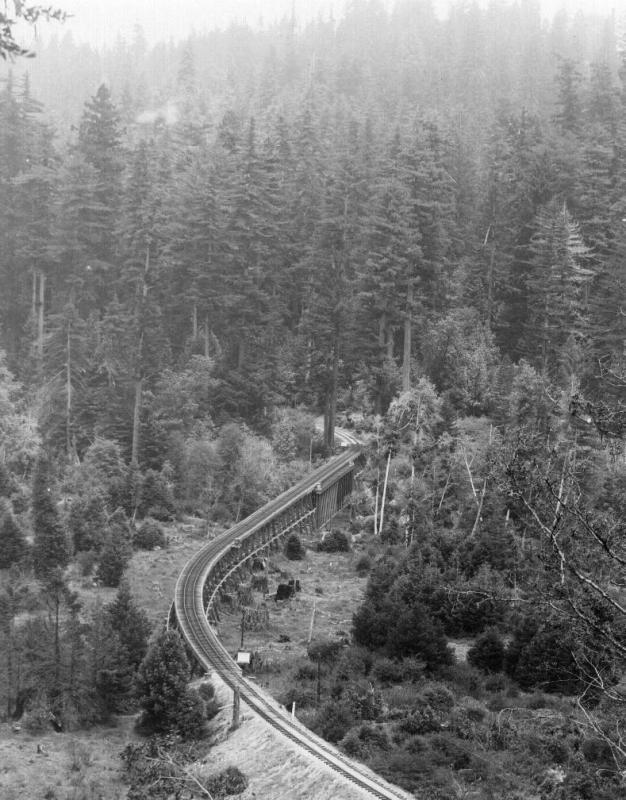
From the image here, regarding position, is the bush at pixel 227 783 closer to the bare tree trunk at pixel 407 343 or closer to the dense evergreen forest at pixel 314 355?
the dense evergreen forest at pixel 314 355

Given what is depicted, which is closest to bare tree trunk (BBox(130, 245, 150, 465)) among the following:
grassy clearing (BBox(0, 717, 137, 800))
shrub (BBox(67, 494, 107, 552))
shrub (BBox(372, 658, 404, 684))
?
shrub (BBox(67, 494, 107, 552))

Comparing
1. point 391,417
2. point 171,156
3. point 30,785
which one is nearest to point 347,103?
point 171,156

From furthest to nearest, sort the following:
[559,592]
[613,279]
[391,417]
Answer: [613,279] → [391,417] → [559,592]

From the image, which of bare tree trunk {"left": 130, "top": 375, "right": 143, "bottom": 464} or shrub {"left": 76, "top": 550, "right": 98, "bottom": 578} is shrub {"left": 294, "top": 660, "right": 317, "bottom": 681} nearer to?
shrub {"left": 76, "top": 550, "right": 98, "bottom": 578}

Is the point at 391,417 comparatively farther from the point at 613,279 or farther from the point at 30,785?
the point at 30,785

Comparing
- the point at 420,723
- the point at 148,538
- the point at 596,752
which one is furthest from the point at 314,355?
the point at 596,752

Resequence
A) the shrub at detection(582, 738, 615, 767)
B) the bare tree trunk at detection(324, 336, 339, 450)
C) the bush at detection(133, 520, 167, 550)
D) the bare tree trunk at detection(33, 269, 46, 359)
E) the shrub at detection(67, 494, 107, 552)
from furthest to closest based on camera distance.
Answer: the bare tree trunk at detection(33, 269, 46, 359), the bare tree trunk at detection(324, 336, 339, 450), the bush at detection(133, 520, 167, 550), the shrub at detection(67, 494, 107, 552), the shrub at detection(582, 738, 615, 767)

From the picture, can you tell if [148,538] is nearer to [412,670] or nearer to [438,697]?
[412,670]
